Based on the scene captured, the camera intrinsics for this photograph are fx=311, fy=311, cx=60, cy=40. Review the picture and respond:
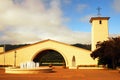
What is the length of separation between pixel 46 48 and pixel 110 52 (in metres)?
19.8

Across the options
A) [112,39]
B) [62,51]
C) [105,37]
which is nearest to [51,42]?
[62,51]

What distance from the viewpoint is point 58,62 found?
89.9 meters

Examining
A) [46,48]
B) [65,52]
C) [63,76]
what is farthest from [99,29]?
[63,76]

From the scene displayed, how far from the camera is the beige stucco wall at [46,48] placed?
64.9 meters

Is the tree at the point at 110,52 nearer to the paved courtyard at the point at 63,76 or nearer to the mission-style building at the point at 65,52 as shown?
the mission-style building at the point at 65,52

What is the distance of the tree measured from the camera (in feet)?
164

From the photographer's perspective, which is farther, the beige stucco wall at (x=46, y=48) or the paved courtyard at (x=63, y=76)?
the beige stucco wall at (x=46, y=48)

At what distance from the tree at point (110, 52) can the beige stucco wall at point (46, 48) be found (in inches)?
296

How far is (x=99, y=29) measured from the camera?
63531mm

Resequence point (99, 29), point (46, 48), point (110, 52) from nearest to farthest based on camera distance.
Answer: point (110, 52)
point (99, 29)
point (46, 48)

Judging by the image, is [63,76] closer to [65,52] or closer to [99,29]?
[99,29]

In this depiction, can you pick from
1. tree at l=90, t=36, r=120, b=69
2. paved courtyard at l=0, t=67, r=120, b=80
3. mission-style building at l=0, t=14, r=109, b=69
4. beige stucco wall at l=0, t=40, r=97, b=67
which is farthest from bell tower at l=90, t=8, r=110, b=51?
paved courtyard at l=0, t=67, r=120, b=80

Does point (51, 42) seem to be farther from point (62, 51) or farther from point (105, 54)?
point (105, 54)

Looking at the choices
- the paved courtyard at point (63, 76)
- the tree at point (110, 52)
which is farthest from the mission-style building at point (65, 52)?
the paved courtyard at point (63, 76)
